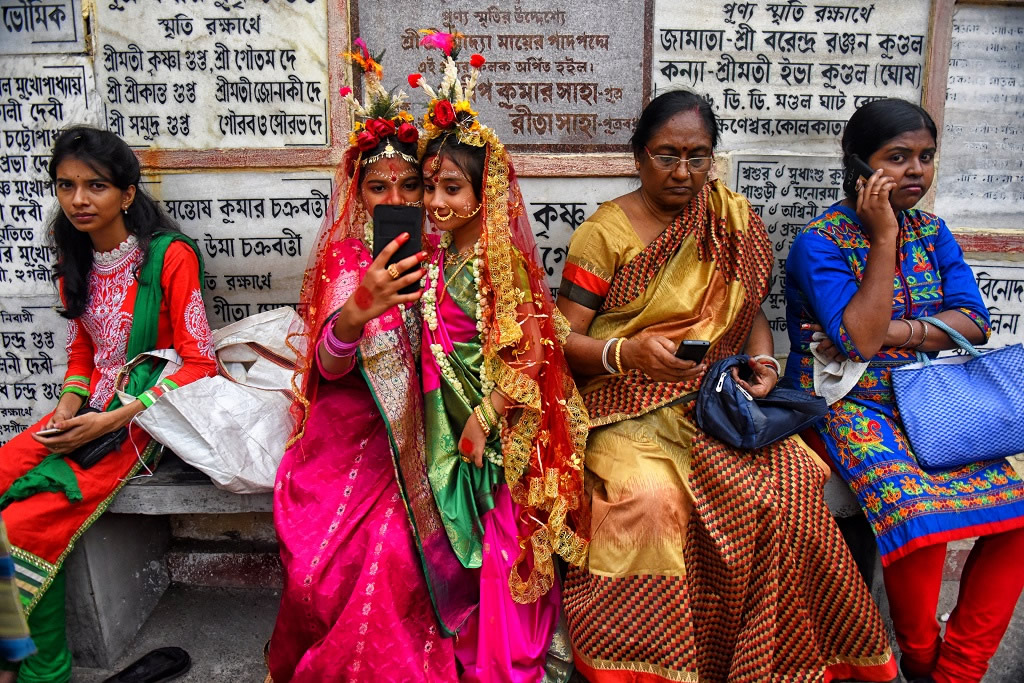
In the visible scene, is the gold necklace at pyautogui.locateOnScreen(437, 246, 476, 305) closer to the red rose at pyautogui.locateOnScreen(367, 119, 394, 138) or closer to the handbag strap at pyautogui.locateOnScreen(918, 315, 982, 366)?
the red rose at pyautogui.locateOnScreen(367, 119, 394, 138)

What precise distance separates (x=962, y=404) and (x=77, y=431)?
3410mm

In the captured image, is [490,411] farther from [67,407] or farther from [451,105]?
[67,407]

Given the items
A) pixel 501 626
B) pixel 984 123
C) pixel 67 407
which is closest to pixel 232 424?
pixel 67 407

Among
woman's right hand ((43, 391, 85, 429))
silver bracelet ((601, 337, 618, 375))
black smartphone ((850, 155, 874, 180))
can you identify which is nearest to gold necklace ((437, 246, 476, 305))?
silver bracelet ((601, 337, 618, 375))

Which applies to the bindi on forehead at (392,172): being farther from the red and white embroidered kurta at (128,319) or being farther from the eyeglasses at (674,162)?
the red and white embroidered kurta at (128,319)

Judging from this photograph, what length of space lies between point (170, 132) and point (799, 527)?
135 inches

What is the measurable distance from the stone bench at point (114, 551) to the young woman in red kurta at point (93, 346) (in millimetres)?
109

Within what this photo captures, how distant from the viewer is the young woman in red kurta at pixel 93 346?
2.75 meters

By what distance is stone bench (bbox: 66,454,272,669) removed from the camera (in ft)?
9.74

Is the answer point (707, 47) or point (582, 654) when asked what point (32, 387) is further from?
point (707, 47)

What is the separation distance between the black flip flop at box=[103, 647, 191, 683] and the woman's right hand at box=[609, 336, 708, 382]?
2.21 meters

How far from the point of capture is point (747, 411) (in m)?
2.65

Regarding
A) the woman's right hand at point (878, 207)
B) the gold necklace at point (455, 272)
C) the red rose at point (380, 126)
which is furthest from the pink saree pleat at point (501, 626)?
the woman's right hand at point (878, 207)

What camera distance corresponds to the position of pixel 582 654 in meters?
2.51
